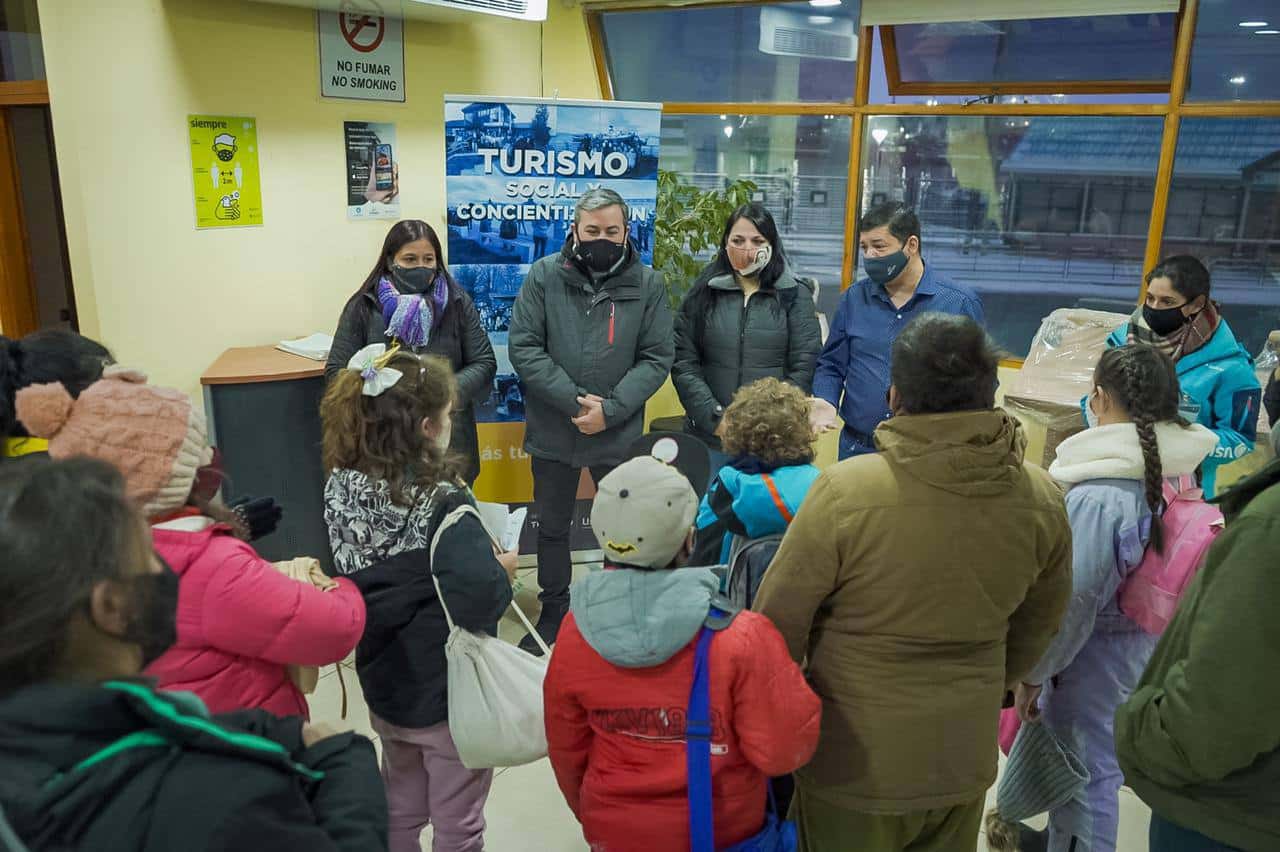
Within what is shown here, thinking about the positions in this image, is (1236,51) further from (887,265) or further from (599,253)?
(599,253)

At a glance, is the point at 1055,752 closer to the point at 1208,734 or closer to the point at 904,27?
the point at 1208,734

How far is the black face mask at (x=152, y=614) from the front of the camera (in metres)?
0.92

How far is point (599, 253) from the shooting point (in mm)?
3254

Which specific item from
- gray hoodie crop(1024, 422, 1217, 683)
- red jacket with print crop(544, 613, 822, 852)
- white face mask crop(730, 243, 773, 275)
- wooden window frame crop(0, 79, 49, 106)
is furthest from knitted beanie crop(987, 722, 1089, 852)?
wooden window frame crop(0, 79, 49, 106)

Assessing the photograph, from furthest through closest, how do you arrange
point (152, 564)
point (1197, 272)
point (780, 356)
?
point (780, 356), point (1197, 272), point (152, 564)

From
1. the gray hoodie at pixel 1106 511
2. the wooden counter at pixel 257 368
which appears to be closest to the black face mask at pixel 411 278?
the wooden counter at pixel 257 368

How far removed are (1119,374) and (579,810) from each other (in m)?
1.47

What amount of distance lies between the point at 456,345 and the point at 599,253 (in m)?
0.66

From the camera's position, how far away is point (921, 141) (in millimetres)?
4977

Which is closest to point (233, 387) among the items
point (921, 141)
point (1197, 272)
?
point (1197, 272)

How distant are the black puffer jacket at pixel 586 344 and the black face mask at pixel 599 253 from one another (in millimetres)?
36

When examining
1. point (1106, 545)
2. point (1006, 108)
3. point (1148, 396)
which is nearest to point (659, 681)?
point (1106, 545)

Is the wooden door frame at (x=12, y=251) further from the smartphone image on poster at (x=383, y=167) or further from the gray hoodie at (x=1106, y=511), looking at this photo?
the gray hoodie at (x=1106, y=511)

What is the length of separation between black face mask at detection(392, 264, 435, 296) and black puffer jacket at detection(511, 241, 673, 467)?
1.13ft
